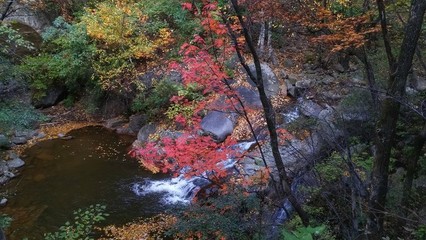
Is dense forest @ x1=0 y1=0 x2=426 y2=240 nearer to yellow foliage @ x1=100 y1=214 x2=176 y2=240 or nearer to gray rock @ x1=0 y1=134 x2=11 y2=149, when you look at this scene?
yellow foliage @ x1=100 y1=214 x2=176 y2=240

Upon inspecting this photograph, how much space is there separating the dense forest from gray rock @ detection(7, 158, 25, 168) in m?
0.06

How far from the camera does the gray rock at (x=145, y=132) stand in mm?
12164

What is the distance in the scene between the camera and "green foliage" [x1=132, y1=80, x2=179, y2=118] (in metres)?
12.3

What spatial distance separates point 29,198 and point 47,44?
27.8 feet

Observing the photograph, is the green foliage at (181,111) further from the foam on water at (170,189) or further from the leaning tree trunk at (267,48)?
the leaning tree trunk at (267,48)

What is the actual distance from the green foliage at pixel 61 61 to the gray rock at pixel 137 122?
270 centimetres

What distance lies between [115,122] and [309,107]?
7.54 meters

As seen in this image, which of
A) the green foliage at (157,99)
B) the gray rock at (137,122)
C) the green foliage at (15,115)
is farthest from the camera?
the gray rock at (137,122)

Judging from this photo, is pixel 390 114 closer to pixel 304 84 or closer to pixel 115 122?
pixel 304 84

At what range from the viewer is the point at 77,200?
356 inches

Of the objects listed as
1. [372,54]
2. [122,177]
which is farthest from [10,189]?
[372,54]

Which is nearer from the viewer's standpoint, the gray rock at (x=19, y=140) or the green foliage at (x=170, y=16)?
the gray rock at (x=19, y=140)

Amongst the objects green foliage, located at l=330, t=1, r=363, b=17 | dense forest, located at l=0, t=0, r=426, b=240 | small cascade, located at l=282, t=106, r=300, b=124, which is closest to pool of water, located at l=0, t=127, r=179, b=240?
dense forest, located at l=0, t=0, r=426, b=240

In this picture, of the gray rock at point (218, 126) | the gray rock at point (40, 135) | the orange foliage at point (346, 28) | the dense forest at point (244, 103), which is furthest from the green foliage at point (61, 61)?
the orange foliage at point (346, 28)
